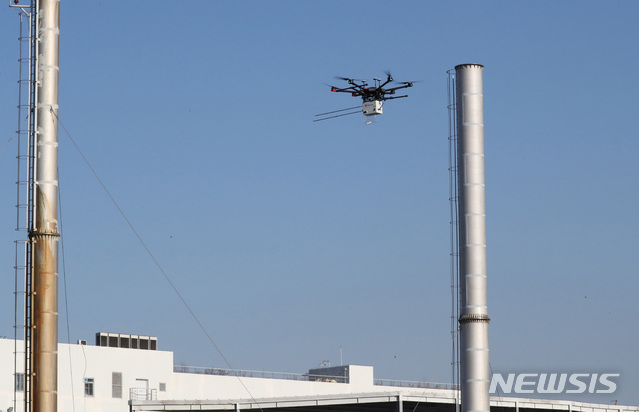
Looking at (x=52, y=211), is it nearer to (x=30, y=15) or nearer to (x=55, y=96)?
(x=55, y=96)

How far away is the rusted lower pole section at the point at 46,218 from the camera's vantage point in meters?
41.2

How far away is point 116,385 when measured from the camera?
78.1m

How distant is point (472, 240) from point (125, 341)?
41657 millimetres

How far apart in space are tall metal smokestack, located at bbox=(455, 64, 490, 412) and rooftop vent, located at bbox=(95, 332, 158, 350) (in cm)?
4023

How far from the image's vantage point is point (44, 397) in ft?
134

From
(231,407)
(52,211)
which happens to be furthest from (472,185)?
(231,407)

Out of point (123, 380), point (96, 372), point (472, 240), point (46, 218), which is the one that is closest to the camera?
point (46, 218)

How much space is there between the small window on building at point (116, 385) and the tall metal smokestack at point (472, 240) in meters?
36.6

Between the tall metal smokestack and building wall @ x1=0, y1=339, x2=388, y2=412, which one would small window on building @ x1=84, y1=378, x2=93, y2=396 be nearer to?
building wall @ x1=0, y1=339, x2=388, y2=412

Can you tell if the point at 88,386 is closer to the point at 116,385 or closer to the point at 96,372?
the point at 96,372

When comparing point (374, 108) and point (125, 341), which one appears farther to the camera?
point (125, 341)

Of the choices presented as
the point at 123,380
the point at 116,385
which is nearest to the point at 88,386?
the point at 116,385

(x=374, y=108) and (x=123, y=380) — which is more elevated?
(x=374, y=108)

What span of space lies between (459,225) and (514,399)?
2448 centimetres
